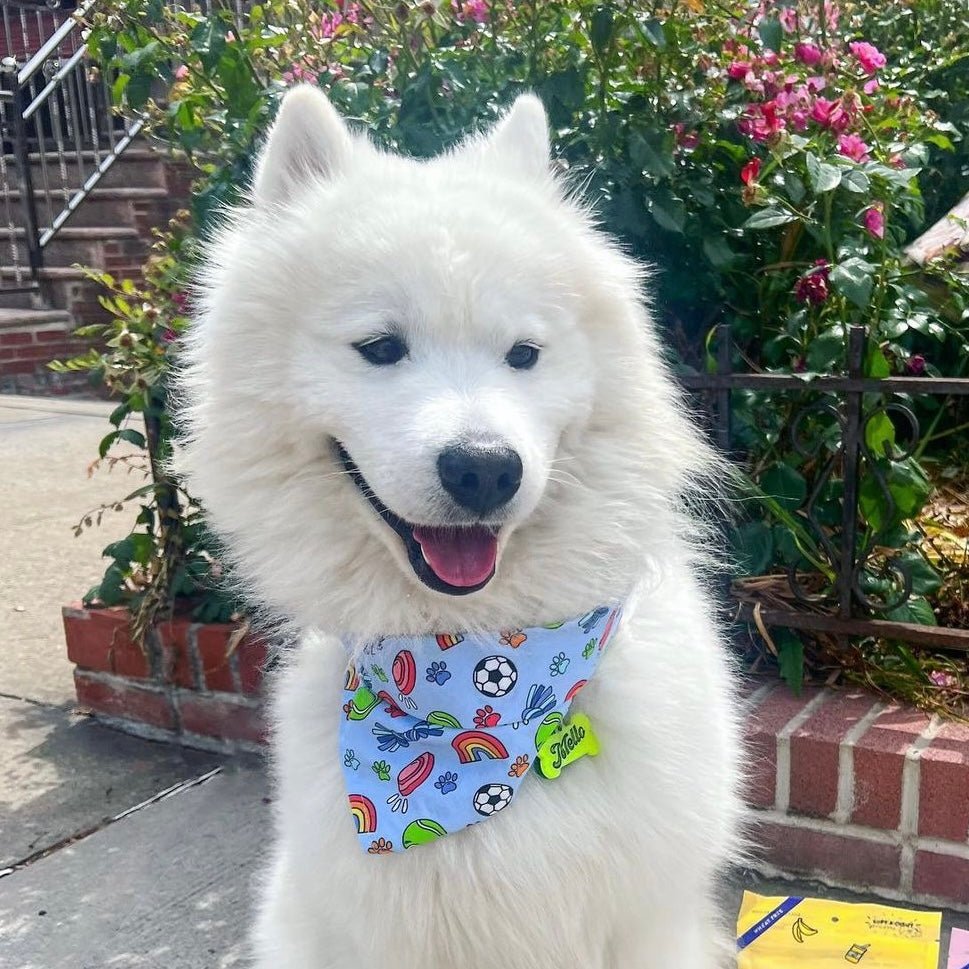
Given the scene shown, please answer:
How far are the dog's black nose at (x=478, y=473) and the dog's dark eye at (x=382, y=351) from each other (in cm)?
26

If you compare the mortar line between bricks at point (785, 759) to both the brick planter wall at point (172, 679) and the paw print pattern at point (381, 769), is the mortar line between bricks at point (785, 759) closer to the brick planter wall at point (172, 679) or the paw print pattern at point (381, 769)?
the paw print pattern at point (381, 769)

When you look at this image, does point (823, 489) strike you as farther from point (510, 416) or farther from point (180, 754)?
point (180, 754)

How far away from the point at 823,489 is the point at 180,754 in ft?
7.56

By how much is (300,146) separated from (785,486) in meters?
1.67

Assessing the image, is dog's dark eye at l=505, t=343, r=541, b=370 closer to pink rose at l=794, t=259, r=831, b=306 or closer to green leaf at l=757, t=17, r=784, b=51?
pink rose at l=794, t=259, r=831, b=306

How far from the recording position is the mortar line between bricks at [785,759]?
2713mm

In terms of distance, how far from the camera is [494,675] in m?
1.95

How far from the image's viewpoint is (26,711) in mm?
3828

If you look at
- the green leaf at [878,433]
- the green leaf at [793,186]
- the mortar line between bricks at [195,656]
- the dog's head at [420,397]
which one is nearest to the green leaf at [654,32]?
the green leaf at [793,186]

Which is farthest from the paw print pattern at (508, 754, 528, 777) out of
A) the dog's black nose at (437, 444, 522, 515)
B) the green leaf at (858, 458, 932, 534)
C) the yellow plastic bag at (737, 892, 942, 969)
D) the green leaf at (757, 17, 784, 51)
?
the green leaf at (757, 17, 784, 51)

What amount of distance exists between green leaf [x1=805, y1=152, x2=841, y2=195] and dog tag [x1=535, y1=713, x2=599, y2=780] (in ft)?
5.24

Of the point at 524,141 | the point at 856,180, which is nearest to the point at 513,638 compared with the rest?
the point at 524,141

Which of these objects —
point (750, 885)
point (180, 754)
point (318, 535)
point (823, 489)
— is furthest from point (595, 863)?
point (180, 754)

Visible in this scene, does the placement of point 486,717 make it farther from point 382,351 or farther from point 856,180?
point 856,180
